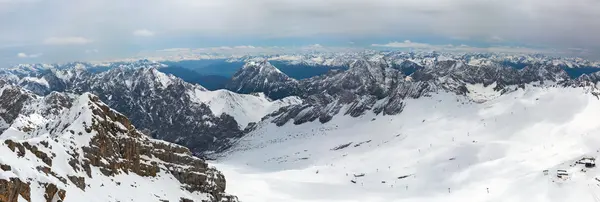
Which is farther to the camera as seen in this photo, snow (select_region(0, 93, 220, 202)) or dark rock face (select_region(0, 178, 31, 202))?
snow (select_region(0, 93, 220, 202))

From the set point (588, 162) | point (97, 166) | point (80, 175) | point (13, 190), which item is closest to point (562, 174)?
point (588, 162)

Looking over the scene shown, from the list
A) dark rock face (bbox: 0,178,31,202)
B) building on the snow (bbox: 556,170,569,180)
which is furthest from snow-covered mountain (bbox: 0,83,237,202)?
building on the snow (bbox: 556,170,569,180)

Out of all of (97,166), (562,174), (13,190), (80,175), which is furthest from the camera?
(562,174)

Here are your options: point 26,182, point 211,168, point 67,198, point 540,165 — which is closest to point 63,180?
point 67,198

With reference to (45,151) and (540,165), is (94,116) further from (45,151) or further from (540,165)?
(540,165)

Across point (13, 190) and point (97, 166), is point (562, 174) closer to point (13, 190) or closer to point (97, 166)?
point (97, 166)

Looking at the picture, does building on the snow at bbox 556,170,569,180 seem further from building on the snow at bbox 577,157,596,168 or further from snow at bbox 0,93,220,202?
snow at bbox 0,93,220,202

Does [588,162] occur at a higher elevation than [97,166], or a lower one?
lower

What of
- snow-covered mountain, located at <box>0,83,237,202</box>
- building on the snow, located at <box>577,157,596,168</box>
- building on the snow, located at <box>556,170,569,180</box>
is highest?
snow-covered mountain, located at <box>0,83,237,202</box>
